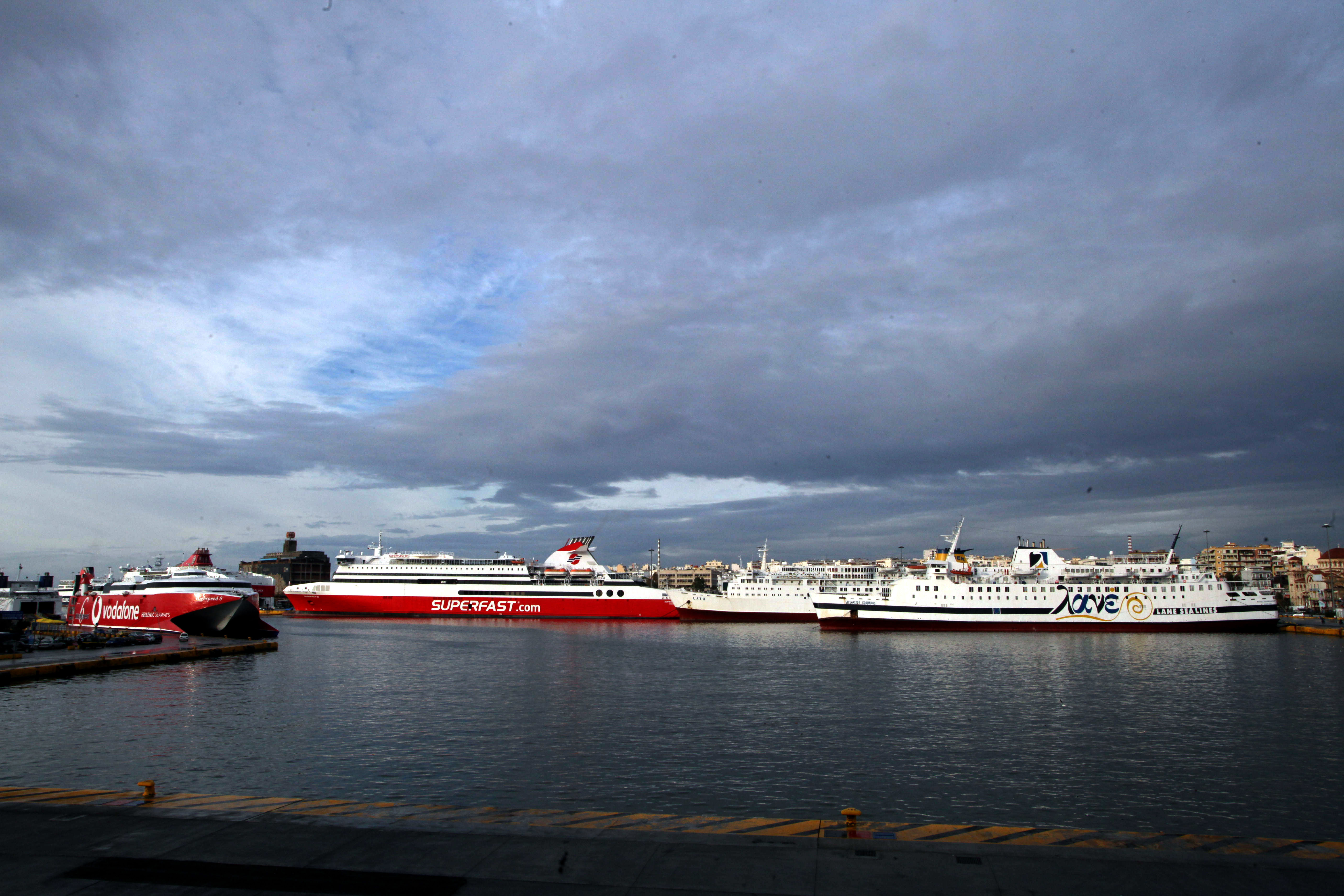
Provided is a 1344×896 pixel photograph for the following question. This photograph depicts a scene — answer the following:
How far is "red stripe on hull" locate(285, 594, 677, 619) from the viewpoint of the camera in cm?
10219

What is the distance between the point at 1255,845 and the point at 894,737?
11968mm

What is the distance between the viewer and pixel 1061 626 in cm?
7456

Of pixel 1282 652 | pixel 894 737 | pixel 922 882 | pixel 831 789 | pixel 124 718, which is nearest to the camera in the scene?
pixel 922 882

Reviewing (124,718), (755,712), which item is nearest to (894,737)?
(755,712)

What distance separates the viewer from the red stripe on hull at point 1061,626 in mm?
73250

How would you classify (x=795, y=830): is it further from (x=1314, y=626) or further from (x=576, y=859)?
(x=1314, y=626)

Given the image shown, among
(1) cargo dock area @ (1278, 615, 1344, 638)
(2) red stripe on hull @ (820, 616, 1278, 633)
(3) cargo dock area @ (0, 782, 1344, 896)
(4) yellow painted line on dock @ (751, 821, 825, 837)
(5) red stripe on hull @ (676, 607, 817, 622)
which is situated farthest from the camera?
(5) red stripe on hull @ (676, 607, 817, 622)

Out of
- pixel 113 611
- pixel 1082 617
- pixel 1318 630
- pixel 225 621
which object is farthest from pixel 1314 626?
pixel 113 611

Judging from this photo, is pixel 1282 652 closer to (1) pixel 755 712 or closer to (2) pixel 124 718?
(1) pixel 755 712

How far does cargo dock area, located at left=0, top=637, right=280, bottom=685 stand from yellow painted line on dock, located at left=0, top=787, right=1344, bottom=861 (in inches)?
988

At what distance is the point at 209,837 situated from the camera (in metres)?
10.2

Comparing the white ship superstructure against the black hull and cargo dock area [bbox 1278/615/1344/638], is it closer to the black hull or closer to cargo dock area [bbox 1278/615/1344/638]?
cargo dock area [bbox 1278/615/1344/638]

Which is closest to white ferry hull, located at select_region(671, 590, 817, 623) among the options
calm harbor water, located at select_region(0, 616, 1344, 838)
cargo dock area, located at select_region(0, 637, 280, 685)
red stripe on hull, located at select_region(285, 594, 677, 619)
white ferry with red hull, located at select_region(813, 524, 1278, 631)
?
red stripe on hull, located at select_region(285, 594, 677, 619)

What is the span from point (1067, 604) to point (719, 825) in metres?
73.2
